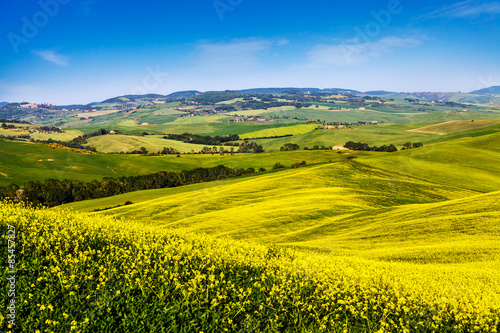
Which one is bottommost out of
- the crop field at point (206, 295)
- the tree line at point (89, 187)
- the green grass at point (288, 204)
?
the tree line at point (89, 187)

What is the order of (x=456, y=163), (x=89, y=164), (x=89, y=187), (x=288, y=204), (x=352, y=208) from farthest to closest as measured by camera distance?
(x=89, y=164) < (x=89, y=187) < (x=456, y=163) < (x=288, y=204) < (x=352, y=208)

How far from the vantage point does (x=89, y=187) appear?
118000 millimetres

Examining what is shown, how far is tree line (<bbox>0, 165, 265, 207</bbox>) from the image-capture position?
104438 millimetres

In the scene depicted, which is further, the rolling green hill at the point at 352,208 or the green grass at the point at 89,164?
the green grass at the point at 89,164

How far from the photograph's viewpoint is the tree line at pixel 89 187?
104438 millimetres

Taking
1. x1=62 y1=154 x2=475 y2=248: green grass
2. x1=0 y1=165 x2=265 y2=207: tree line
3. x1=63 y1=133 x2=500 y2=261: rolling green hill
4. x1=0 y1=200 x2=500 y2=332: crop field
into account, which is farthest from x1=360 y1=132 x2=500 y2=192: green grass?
x1=0 y1=200 x2=500 y2=332: crop field

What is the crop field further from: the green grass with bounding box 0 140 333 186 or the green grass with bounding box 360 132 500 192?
the green grass with bounding box 0 140 333 186

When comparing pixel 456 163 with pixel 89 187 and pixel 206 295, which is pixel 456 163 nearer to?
pixel 206 295

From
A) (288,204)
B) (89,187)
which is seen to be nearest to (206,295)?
(288,204)

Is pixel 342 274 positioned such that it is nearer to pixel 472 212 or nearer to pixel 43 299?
pixel 43 299

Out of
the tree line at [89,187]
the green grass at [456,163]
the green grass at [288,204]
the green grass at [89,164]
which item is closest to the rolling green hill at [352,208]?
the green grass at [288,204]

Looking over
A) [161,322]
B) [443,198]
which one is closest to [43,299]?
[161,322]

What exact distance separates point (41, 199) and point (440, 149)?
5775 inches

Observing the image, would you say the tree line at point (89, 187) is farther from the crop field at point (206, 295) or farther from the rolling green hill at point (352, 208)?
the crop field at point (206, 295)
